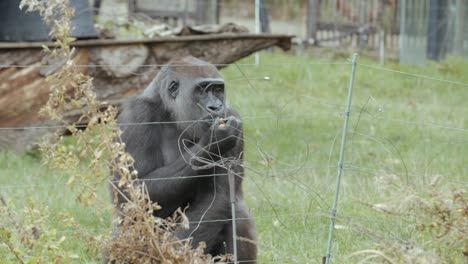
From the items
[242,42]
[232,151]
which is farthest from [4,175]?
[232,151]

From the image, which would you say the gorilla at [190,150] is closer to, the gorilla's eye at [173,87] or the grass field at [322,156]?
the gorilla's eye at [173,87]

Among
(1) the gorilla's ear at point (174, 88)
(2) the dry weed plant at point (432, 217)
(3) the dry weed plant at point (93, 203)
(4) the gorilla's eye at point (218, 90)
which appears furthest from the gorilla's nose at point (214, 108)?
(2) the dry weed plant at point (432, 217)

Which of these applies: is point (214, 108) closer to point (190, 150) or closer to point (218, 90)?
point (218, 90)

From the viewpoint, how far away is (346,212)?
A: 6148 millimetres

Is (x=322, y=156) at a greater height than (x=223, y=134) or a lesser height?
lesser

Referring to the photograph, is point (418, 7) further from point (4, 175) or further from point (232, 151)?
point (232, 151)

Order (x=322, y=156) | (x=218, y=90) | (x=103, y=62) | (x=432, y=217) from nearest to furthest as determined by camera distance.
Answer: (x=432, y=217) < (x=218, y=90) < (x=103, y=62) < (x=322, y=156)

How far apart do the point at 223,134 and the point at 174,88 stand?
2.32 feet

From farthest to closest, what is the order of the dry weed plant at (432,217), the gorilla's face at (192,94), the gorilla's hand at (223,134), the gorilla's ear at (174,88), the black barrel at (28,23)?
the black barrel at (28,23) → the gorilla's ear at (174,88) → the gorilla's face at (192,94) → the gorilla's hand at (223,134) → the dry weed plant at (432,217)

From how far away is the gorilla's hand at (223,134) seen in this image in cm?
450

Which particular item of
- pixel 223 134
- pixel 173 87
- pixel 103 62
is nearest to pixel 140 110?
pixel 173 87

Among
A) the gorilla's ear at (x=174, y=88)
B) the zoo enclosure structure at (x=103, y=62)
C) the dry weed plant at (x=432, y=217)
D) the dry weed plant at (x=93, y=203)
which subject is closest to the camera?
the dry weed plant at (x=432, y=217)

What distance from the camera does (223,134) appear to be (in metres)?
4.50

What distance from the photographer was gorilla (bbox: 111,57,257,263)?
15.7 ft
